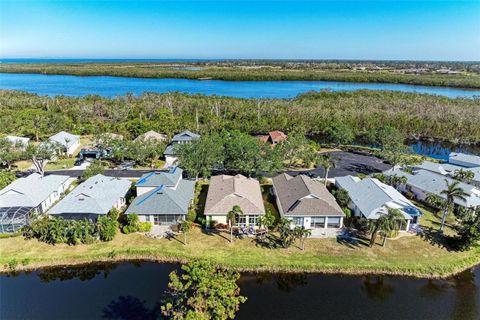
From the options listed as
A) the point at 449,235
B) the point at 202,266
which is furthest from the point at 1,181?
the point at 449,235

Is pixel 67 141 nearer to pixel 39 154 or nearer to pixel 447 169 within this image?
pixel 39 154

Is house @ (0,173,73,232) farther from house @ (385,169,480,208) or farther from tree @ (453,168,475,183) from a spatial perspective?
tree @ (453,168,475,183)

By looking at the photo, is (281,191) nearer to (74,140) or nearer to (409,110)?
(74,140)

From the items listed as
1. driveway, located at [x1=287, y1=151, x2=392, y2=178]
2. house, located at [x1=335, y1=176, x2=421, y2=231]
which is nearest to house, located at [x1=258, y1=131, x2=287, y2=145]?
driveway, located at [x1=287, y1=151, x2=392, y2=178]

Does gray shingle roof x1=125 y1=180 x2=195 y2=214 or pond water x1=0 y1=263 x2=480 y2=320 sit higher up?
gray shingle roof x1=125 y1=180 x2=195 y2=214

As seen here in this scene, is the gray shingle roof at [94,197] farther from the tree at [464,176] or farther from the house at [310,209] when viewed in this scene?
the tree at [464,176]

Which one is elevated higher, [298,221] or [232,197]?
[232,197]

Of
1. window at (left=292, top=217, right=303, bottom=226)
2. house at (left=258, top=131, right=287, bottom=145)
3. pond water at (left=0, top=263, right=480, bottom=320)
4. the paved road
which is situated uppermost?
house at (left=258, top=131, right=287, bottom=145)

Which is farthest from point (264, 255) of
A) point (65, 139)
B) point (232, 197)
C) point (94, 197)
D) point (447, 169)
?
point (65, 139)

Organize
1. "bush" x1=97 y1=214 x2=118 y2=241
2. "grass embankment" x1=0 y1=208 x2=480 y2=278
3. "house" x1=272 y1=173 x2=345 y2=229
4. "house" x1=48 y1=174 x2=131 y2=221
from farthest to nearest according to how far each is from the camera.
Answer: "house" x1=48 y1=174 x2=131 y2=221 < "house" x1=272 y1=173 x2=345 y2=229 < "bush" x1=97 y1=214 x2=118 y2=241 < "grass embankment" x1=0 y1=208 x2=480 y2=278
